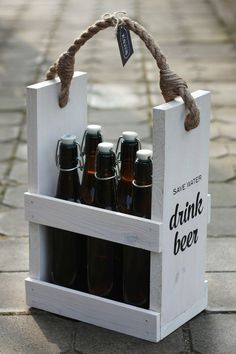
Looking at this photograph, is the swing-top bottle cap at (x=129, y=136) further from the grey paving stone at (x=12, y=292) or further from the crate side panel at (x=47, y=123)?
the grey paving stone at (x=12, y=292)

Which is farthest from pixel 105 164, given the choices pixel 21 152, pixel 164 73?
pixel 21 152

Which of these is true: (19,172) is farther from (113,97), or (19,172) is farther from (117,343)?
(117,343)

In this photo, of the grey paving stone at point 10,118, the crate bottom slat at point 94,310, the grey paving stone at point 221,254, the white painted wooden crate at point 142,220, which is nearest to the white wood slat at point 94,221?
the white painted wooden crate at point 142,220

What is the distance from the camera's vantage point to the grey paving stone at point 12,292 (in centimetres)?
362

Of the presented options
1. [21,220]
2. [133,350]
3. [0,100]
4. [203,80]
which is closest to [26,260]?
[21,220]

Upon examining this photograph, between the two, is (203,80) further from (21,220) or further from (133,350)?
(133,350)

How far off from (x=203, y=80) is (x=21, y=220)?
342 centimetres

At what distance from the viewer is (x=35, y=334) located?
3400mm

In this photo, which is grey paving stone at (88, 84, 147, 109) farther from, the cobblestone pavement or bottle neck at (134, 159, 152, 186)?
bottle neck at (134, 159, 152, 186)

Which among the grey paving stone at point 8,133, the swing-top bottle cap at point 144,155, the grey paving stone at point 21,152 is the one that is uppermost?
the swing-top bottle cap at point 144,155

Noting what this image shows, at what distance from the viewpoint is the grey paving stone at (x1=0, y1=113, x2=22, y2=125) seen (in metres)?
6.35

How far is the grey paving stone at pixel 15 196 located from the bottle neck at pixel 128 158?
60.0 inches

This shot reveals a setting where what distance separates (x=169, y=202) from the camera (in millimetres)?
3180

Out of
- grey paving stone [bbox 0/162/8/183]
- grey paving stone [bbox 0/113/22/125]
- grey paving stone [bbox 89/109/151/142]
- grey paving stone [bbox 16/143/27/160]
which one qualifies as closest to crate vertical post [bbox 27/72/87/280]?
grey paving stone [bbox 0/162/8/183]
